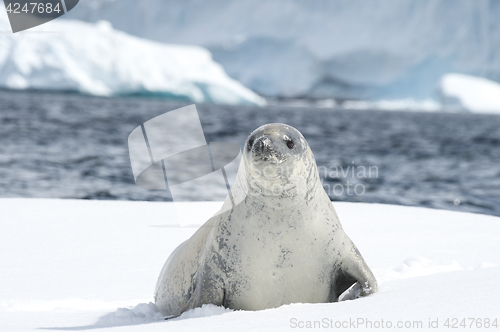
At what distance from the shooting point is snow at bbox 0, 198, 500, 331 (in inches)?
73.8

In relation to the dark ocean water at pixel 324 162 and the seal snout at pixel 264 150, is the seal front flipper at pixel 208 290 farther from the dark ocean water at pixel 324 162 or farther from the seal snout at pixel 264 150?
the dark ocean water at pixel 324 162

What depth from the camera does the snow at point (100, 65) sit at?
24.3m

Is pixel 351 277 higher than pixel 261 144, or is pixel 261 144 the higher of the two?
pixel 261 144

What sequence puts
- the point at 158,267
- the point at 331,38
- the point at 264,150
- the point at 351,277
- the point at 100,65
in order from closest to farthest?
the point at 264,150
the point at 351,277
the point at 158,267
the point at 100,65
the point at 331,38

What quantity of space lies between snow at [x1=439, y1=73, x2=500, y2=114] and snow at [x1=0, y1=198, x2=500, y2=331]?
28.5 metres

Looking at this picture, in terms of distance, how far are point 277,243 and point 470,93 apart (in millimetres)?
32735

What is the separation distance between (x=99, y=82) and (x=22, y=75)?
3599mm

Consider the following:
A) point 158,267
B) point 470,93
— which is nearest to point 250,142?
point 158,267

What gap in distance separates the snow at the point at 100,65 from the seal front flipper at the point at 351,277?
24404mm

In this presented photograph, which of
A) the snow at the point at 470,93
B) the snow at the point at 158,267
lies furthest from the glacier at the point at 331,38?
the snow at the point at 158,267

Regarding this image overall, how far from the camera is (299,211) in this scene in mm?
2178

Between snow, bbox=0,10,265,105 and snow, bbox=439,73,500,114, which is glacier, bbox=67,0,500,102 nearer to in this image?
snow, bbox=439,73,500,114

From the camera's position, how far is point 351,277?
227cm

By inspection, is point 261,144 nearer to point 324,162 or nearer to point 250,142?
point 250,142
